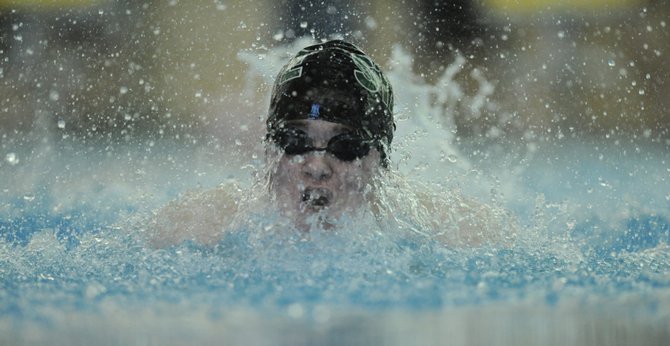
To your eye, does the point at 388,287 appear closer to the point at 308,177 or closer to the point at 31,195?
the point at 308,177

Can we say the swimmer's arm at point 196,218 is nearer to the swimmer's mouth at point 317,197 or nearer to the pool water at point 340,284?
the pool water at point 340,284

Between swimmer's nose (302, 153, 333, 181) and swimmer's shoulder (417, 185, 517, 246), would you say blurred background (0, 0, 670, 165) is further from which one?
swimmer's nose (302, 153, 333, 181)

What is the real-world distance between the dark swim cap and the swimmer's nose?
0.16 m

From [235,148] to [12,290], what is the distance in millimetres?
3525

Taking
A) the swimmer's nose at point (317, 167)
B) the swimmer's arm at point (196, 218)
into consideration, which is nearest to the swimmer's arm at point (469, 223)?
the swimmer's nose at point (317, 167)

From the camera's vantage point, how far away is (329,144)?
2.69 meters

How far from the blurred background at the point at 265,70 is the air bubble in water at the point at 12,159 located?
0.11 m

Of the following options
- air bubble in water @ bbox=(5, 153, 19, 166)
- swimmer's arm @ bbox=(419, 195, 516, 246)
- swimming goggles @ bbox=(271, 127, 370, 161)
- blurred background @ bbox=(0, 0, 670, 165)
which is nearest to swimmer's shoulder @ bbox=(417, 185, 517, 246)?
swimmer's arm @ bbox=(419, 195, 516, 246)

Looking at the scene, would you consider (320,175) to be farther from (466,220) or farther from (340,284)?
(340,284)

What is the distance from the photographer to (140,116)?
633 cm

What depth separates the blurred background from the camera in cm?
573

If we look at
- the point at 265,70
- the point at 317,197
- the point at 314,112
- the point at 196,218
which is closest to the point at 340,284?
the point at 317,197

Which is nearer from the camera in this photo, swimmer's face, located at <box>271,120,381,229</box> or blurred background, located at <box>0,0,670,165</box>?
swimmer's face, located at <box>271,120,381,229</box>

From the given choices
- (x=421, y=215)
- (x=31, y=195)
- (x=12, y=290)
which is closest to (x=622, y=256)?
(x=421, y=215)
